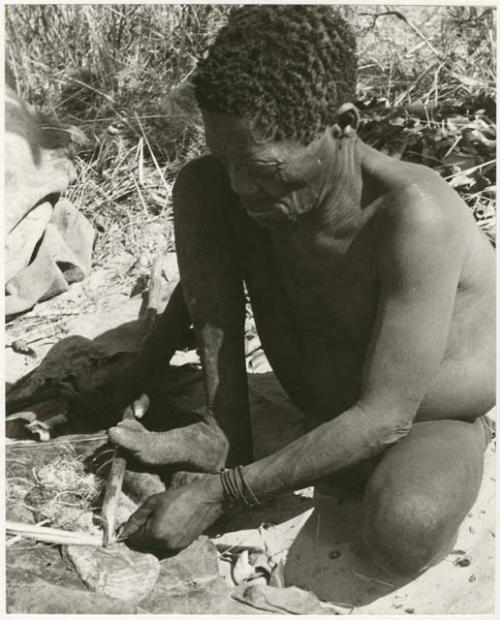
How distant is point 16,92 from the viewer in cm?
450

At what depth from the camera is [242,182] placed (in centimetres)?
231

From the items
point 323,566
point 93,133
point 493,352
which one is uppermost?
point 93,133

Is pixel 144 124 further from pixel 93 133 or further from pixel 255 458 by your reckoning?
pixel 255 458

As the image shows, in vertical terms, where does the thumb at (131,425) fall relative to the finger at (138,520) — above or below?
above

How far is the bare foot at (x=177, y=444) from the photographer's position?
107 inches

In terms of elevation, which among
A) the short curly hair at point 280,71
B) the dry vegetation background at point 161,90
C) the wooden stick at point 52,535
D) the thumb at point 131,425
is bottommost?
the wooden stick at point 52,535

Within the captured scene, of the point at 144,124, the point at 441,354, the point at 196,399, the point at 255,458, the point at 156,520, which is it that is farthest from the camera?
the point at 144,124

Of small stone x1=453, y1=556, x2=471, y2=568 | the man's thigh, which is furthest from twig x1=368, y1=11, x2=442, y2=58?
small stone x1=453, y1=556, x2=471, y2=568

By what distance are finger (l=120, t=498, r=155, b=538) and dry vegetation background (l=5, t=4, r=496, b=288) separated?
6.03 ft

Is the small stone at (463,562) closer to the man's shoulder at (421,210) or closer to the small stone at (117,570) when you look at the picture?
the small stone at (117,570)

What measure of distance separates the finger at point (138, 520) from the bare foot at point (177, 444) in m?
0.15

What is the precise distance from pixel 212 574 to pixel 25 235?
2042mm

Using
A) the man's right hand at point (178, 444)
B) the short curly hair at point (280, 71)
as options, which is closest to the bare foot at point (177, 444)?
the man's right hand at point (178, 444)

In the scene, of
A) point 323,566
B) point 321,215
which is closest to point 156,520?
point 323,566
